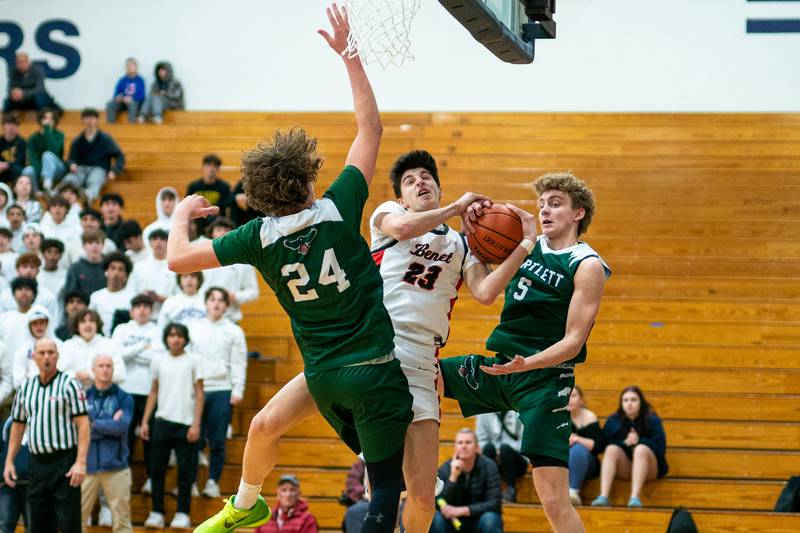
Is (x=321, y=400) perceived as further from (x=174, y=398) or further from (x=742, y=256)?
(x=742, y=256)

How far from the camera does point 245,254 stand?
4582 mm

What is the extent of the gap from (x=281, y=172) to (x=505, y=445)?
5.38 metres

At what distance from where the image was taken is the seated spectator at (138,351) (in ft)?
32.6

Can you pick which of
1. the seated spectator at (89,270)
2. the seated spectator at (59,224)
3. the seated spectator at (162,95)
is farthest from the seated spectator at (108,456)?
the seated spectator at (162,95)

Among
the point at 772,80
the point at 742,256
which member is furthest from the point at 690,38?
the point at 742,256

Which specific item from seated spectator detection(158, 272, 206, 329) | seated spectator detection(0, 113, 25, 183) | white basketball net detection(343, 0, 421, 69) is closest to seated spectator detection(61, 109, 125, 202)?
seated spectator detection(0, 113, 25, 183)

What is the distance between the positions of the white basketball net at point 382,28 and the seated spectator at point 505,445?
454 cm

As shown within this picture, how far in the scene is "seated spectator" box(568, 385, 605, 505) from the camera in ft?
30.3

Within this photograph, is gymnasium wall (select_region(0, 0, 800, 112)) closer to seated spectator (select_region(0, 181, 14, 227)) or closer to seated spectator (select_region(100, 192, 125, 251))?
seated spectator (select_region(0, 181, 14, 227))

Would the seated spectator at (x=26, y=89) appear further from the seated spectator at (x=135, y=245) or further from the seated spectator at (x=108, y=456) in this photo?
the seated spectator at (x=108, y=456)

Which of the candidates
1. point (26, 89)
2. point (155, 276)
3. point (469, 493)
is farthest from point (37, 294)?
point (26, 89)

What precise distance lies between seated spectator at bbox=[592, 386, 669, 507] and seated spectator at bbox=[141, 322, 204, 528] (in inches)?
133

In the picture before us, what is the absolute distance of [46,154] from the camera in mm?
15039

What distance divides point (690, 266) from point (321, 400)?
353 inches
